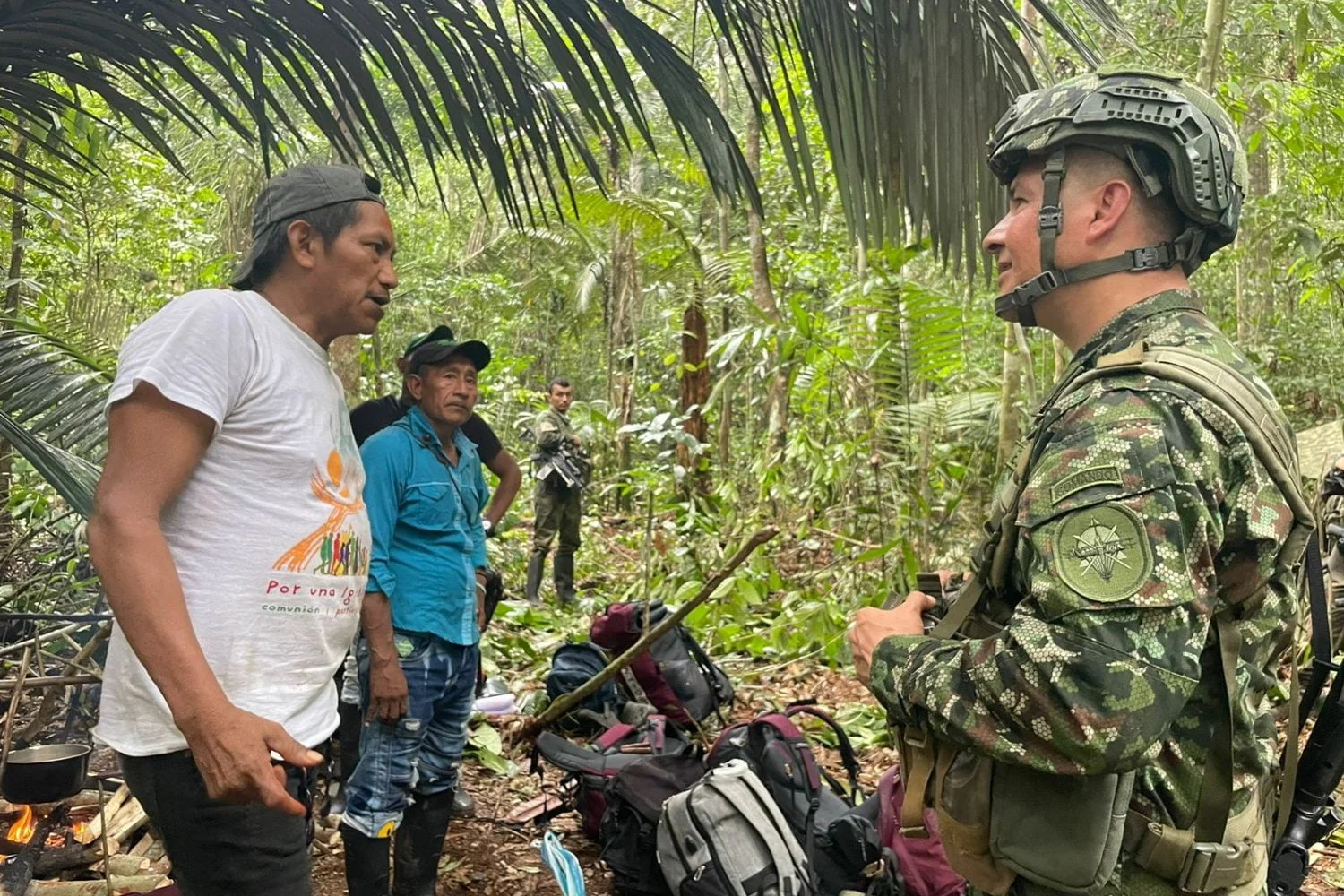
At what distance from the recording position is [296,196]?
1.95 metres

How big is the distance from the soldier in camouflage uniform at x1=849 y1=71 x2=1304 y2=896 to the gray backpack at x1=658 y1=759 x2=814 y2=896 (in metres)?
1.52

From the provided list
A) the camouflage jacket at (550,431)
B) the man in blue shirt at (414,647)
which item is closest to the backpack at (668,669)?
Result: the man in blue shirt at (414,647)

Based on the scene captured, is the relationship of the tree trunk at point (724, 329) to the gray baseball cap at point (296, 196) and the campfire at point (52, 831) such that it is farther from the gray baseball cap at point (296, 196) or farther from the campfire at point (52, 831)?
the gray baseball cap at point (296, 196)

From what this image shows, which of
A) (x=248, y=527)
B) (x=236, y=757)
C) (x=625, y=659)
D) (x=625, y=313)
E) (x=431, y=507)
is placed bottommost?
(x=625, y=659)

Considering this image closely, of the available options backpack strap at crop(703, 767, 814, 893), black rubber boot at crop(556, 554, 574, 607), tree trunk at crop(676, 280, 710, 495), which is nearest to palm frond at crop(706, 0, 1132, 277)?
backpack strap at crop(703, 767, 814, 893)

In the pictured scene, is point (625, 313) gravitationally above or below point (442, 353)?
above

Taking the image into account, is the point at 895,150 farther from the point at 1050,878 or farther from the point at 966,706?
the point at 1050,878

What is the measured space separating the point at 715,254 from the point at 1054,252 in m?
8.42

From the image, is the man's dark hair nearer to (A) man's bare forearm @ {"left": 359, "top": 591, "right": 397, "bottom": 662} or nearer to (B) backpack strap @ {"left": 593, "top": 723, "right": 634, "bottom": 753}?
(A) man's bare forearm @ {"left": 359, "top": 591, "right": 397, "bottom": 662}

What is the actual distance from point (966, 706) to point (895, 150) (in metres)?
1.33

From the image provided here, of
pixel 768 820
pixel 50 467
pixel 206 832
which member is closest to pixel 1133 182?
pixel 206 832

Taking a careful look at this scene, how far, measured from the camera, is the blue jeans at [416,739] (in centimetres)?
299

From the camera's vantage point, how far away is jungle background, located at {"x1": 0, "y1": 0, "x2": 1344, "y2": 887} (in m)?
2.19

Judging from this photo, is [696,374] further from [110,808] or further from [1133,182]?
[1133,182]
